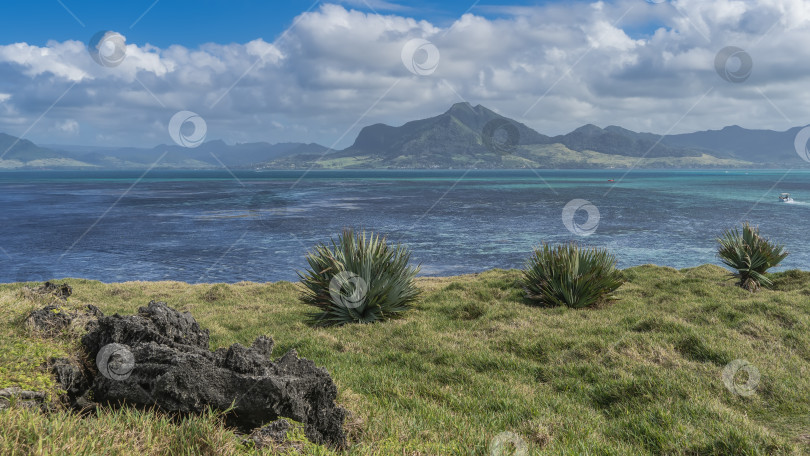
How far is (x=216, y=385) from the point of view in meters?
4.50

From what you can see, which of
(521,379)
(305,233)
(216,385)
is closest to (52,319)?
(216,385)

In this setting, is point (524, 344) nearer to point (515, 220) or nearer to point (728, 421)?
point (728, 421)

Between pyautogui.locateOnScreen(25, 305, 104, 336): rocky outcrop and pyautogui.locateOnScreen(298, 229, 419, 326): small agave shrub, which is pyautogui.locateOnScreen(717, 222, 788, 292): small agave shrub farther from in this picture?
pyautogui.locateOnScreen(25, 305, 104, 336): rocky outcrop

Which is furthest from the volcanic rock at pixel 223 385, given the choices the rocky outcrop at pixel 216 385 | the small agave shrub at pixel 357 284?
the small agave shrub at pixel 357 284

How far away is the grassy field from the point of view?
3.92 metres

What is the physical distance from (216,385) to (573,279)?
8903 millimetres

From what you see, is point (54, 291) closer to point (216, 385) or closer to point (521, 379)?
point (216, 385)

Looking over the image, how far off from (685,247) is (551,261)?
32.6 metres

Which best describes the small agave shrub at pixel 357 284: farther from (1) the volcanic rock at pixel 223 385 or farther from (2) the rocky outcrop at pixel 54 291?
(1) the volcanic rock at pixel 223 385

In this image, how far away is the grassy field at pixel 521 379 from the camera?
3.92 meters

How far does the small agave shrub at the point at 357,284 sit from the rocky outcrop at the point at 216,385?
555 centimetres

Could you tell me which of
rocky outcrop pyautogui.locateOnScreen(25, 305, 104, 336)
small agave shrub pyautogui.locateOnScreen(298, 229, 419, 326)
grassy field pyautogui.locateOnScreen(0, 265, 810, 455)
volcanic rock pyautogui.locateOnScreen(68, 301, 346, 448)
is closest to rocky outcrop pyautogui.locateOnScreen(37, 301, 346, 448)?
volcanic rock pyautogui.locateOnScreen(68, 301, 346, 448)

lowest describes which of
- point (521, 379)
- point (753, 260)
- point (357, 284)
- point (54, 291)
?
point (521, 379)

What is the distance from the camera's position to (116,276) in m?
30.0
